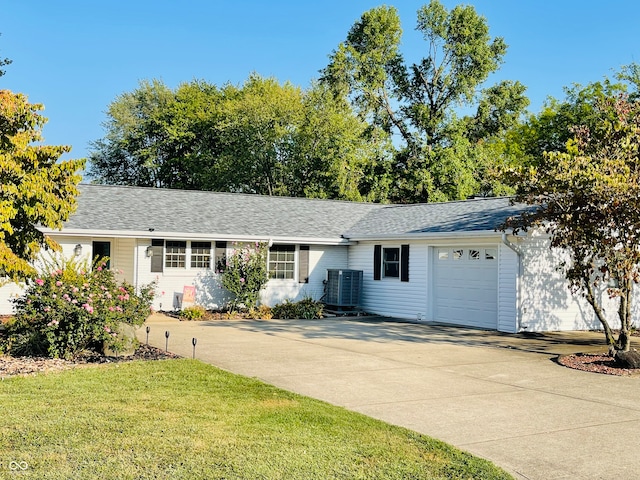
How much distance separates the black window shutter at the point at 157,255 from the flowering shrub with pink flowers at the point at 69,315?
8108 mm

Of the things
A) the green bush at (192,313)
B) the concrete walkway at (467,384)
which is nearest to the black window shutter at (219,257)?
the green bush at (192,313)

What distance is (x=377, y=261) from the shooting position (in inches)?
840

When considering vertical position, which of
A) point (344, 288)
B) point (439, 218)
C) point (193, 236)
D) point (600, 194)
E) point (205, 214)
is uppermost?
point (205, 214)

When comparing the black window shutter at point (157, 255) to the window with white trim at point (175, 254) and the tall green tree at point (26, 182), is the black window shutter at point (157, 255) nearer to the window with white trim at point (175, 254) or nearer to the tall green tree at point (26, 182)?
the window with white trim at point (175, 254)

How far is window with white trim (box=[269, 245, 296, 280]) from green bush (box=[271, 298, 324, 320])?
1.53m

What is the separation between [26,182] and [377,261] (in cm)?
1272

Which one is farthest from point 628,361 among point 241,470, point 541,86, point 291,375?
point 541,86

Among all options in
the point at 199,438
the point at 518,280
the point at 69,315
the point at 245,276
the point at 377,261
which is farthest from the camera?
the point at 377,261

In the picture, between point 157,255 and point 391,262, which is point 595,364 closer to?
point 391,262

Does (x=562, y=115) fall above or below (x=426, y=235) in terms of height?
above

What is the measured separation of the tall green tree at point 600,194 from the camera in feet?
37.0

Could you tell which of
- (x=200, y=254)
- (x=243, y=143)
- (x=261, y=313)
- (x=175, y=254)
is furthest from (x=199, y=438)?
(x=243, y=143)

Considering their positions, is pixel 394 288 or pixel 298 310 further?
pixel 394 288

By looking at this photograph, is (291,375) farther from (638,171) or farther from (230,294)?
(230,294)
